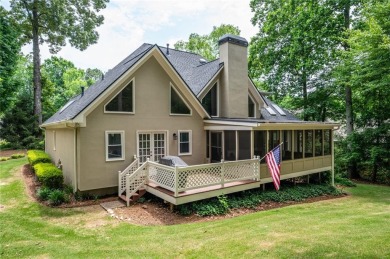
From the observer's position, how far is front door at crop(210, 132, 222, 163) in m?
12.3

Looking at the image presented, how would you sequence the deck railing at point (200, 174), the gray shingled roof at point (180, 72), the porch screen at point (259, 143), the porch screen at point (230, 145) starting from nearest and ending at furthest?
the deck railing at point (200, 174) → the porch screen at point (230, 145) → the porch screen at point (259, 143) → the gray shingled roof at point (180, 72)

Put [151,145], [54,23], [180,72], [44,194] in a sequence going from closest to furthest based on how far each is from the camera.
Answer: [44,194] → [151,145] → [180,72] → [54,23]

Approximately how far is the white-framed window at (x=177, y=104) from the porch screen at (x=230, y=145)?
2.37 meters

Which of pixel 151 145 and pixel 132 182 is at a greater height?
pixel 151 145

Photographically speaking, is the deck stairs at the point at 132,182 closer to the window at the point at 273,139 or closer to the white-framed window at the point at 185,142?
the white-framed window at the point at 185,142

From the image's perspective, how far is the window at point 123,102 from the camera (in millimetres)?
9953

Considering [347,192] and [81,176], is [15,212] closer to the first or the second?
[81,176]

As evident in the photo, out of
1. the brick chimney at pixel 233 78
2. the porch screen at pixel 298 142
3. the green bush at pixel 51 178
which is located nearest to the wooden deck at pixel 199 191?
the green bush at pixel 51 178

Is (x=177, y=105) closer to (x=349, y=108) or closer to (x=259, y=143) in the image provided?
(x=259, y=143)

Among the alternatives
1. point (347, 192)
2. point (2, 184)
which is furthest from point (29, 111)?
point (347, 192)

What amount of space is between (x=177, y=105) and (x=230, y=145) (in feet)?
11.0

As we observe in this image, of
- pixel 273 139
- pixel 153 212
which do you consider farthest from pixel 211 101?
pixel 153 212

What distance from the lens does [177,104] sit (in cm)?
1171

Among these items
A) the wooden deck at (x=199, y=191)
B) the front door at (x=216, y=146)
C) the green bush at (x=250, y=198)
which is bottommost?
the green bush at (x=250, y=198)
